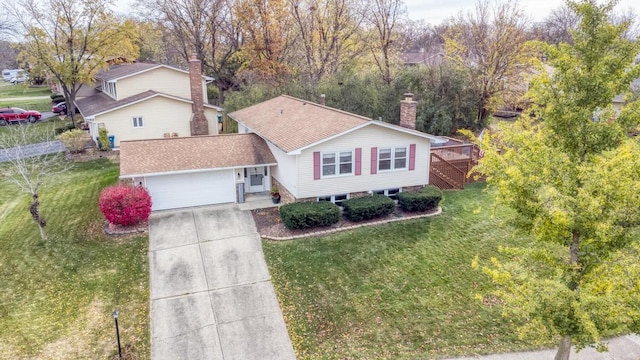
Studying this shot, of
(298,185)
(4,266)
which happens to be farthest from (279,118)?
(4,266)

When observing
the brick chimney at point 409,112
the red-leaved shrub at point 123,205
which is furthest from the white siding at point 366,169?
the red-leaved shrub at point 123,205

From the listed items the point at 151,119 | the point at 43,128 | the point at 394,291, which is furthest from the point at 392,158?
the point at 43,128

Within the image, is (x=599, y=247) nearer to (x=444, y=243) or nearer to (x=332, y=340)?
(x=332, y=340)

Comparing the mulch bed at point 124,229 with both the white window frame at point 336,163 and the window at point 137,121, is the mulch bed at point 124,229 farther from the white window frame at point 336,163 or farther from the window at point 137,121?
the window at point 137,121

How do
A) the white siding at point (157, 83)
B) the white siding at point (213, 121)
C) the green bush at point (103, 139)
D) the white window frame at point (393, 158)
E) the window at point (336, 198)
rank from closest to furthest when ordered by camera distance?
1. the window at point (336, 198)
2. the white window frame at point (393, 158)
3. the green bush at point (103, 139)
4. the white siding at point (213, 121)
5. the white siding at point (157, 83)

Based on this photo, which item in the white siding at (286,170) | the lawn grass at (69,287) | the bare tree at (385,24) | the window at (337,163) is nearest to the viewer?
the lawn grass at (69,287)

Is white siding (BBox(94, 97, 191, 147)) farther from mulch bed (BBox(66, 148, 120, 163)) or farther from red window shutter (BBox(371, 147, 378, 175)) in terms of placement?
red window shutter (BBox(371, 147, 378, 175))

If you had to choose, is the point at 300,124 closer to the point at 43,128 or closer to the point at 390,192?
the point at 390,192
